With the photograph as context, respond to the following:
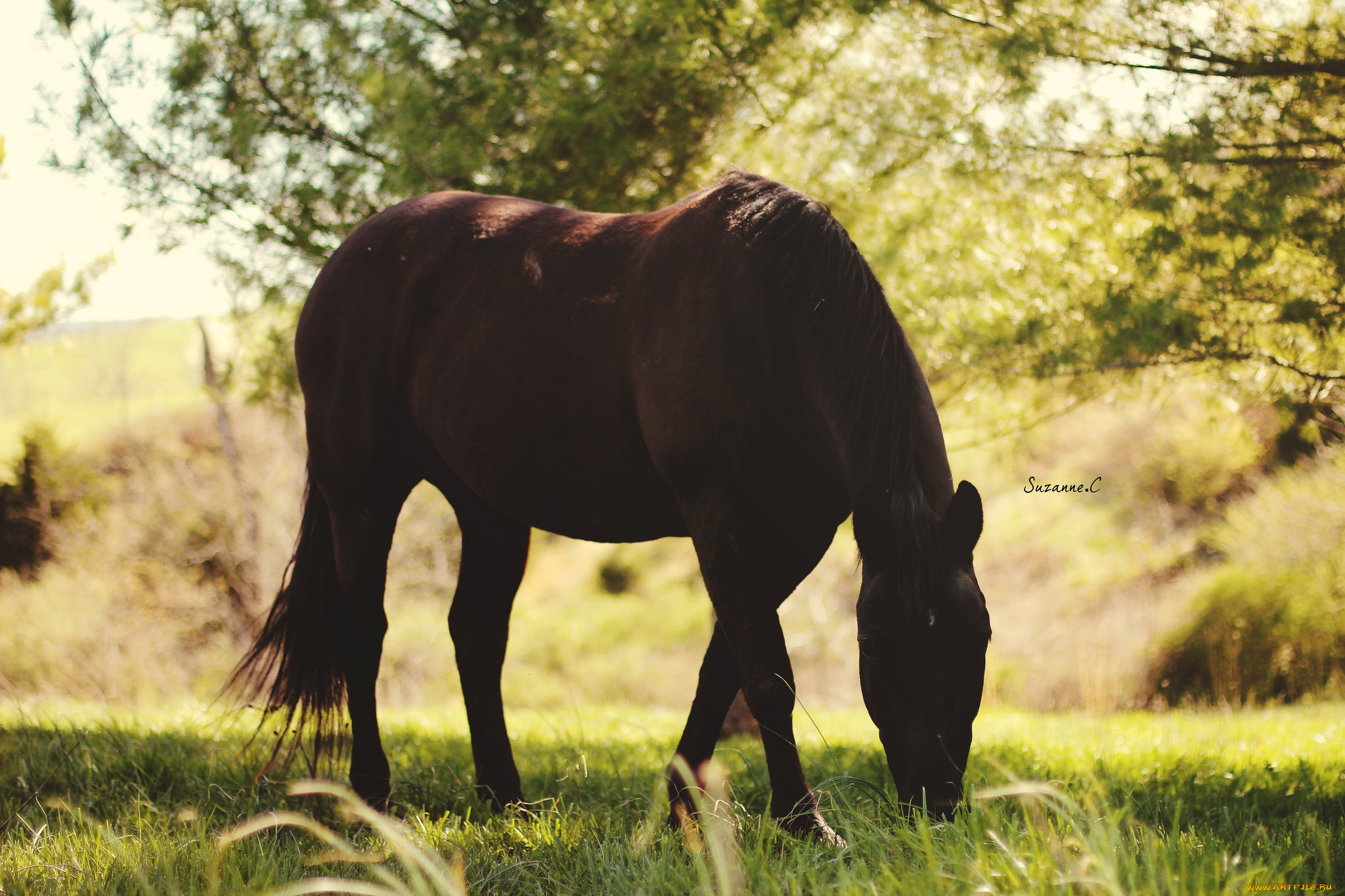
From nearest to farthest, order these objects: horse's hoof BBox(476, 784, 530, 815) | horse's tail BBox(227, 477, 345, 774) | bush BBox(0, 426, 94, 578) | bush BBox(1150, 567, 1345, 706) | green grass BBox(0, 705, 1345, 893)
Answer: green grass BBox(0, 705, 1345, 893), horse's hoof BBox(476, 784, 530, 815), horse's tail BBox(227, 477, 345, 774), bush BBox(1150, 567, 1345, 706), bush BBox(0, 426, 94, 578)

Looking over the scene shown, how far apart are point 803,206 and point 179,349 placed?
147 ft

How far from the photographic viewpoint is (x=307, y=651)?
3301 millimetres

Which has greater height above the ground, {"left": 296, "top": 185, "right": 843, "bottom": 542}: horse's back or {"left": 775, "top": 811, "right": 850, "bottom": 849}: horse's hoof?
{"left": 296, "top": 185, "right": 843, "bottom": 542}: horse's back

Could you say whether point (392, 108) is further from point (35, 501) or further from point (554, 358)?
point (35, 501)

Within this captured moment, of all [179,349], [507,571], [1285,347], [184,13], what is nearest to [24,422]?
[184,13]

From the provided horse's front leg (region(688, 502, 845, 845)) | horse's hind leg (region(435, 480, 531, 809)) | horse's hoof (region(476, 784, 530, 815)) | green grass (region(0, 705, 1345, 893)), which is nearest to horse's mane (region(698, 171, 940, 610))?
horse's front leg (region(688, 502, 845, 845))

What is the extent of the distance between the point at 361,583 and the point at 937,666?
2.21m

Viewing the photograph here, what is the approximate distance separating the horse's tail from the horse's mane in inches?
83.7

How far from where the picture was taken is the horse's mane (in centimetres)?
196

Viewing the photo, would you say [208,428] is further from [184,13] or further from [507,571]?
[507,571]

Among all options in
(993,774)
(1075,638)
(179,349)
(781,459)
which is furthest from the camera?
(179,349)

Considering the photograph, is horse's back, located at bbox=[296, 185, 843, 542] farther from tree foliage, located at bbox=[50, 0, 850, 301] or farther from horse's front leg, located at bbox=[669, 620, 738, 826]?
tree foliage, located at bbox=[50, 0, 850, 301]

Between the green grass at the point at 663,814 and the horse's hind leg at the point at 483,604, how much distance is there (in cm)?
29

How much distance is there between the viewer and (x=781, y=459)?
228cm
